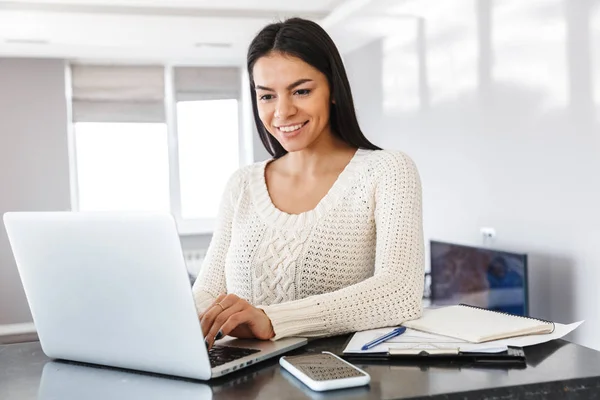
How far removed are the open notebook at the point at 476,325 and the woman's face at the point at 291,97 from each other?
1.30 feet

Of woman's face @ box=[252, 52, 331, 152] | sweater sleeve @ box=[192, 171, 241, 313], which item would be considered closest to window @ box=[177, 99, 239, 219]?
sweater sleeve @ box=[192, 171, 241, 313]

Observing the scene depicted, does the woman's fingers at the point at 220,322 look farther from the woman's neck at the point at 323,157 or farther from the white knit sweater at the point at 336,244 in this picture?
the woman's neck at the point at 323,157

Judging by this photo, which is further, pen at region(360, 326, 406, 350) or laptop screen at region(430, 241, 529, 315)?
laptop screen at region(430, 241, 529, 315)

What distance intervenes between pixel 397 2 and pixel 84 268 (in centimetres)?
334

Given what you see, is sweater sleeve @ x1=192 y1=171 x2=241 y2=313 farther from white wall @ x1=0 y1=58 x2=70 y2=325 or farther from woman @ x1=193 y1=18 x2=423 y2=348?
white wall @ x1=0 y1=58 x2=70 y2=325

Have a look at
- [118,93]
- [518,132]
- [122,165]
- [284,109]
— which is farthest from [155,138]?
[284,109]

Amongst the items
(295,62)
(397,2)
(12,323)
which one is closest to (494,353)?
(295,62)

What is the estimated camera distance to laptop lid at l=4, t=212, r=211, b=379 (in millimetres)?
797

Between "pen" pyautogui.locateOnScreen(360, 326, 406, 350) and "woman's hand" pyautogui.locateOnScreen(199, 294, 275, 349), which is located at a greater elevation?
"woman's hand" pyautogui.locateOnScreen(199, 294, 275, 349)

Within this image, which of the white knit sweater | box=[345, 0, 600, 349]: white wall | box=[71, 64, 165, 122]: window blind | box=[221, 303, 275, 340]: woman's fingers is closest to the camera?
box=[221, 303, 275, 340]: woman's fingers

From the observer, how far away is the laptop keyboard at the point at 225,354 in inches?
32.6

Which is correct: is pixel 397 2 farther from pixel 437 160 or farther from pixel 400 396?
pixel 400 396

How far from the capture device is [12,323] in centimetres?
601

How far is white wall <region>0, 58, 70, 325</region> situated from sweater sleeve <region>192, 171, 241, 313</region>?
5.12 metres
